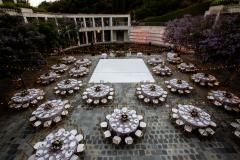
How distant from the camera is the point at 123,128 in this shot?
8094 mm

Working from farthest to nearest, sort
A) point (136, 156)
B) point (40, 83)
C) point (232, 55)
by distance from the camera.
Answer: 1. point (40, 83)
2. point (232, 55)
3. point (136, 156)

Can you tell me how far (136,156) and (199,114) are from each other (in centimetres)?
457

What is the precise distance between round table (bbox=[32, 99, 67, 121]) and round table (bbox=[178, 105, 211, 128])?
7.63 meters

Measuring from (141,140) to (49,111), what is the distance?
6025mm

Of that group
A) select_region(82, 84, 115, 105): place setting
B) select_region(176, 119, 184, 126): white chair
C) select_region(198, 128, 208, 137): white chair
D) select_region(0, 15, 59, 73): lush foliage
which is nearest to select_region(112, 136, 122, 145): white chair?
select_region(176, 119, 184, 126): white chair

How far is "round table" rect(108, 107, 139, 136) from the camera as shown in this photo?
8.01 meters

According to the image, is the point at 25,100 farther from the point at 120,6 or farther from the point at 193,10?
the point at 120,6

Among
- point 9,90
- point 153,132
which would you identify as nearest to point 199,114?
point 153,132

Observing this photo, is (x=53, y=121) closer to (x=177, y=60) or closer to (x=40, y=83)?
(x=40, y=83)

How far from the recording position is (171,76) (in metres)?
16.0

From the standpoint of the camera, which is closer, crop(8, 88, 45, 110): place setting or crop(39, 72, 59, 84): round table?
crop(8, 88, 45, 110): place setting

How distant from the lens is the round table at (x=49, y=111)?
9352mm

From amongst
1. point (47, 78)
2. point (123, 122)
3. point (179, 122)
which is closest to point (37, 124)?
point (123, 122)

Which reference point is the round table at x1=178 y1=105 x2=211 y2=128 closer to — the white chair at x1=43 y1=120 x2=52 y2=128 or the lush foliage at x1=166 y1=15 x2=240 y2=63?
the lush foliage at x1=166 y1=15 x2=240 y2=63
